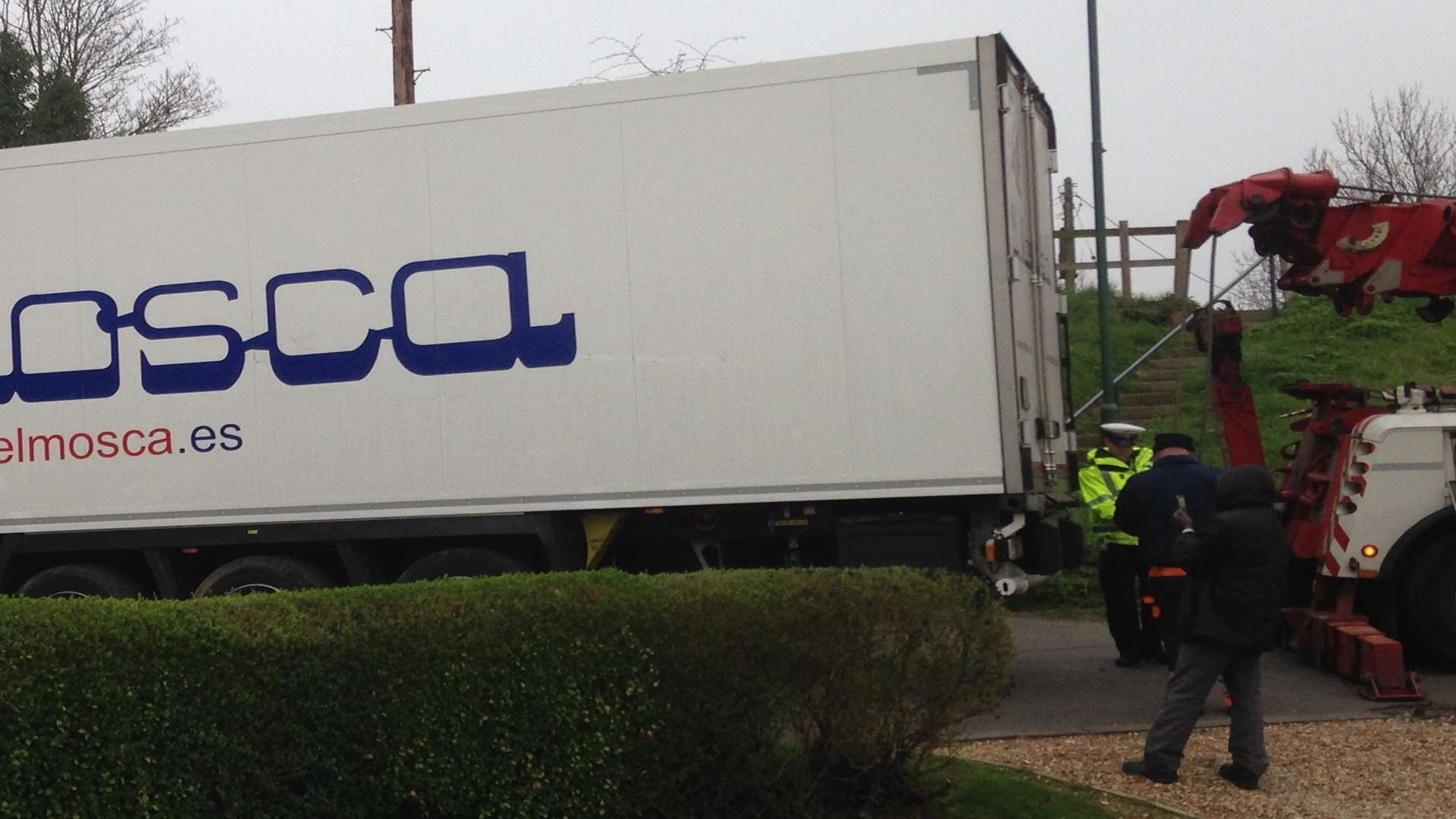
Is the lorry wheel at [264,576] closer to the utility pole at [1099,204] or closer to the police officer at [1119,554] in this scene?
the police officer at [1119,554]

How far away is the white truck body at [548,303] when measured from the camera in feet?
25.7

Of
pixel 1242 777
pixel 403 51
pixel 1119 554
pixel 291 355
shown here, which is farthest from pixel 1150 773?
pixel 403 51

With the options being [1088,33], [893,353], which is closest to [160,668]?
[893,353]

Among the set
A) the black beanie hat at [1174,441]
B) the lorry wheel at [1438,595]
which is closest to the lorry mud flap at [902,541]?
the black beanie hat at [1174,441]

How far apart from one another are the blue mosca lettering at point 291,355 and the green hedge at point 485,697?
3.10 metres

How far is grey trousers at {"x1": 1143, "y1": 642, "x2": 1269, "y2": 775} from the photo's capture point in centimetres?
622

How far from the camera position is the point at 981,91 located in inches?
305

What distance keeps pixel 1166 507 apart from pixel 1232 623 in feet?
6.55

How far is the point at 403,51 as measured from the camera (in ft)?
48.2

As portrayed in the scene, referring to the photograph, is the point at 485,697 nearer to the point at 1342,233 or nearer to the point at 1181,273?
the point at 1342,233

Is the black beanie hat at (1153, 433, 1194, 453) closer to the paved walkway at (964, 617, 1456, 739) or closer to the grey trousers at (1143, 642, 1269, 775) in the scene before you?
the paved walkway at (964, 617, 1456, 739)

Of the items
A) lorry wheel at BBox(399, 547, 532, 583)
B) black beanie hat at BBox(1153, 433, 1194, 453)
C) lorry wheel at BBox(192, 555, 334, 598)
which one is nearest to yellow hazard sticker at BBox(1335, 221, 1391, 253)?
black beanie hat at BBox(1153, 433, 1194, 453)

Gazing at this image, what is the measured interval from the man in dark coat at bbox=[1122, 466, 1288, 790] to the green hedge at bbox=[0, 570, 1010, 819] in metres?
1.40

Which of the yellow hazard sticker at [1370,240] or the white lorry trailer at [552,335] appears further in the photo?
the yellow hazard sticker at [1370,240]
